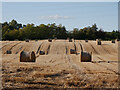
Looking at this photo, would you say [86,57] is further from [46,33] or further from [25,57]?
[46,33]

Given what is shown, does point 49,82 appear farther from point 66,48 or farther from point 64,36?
point 64,36

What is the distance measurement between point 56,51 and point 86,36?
4939 cm

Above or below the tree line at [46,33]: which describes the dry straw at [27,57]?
below

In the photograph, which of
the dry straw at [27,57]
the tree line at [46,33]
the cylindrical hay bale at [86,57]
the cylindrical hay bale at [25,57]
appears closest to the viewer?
the cylindrical hay bale at [25,57]

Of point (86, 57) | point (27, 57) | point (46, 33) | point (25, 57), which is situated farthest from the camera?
point (46, 33)

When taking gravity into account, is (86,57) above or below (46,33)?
below

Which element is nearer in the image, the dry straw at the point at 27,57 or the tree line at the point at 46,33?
the dry straw at the point at 27,57

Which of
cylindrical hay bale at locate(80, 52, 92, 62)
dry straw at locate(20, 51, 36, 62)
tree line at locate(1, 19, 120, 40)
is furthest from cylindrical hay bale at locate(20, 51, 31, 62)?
tree line at locate(1, 19, 120, 40)

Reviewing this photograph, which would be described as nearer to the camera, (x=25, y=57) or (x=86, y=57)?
(x=25, y=57)

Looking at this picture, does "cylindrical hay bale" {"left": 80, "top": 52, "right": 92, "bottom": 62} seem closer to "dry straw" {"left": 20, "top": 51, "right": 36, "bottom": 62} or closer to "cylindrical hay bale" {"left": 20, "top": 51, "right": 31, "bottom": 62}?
"dry straw" {"left": 20, "top": 51, "right": 36, "bottom": 62}

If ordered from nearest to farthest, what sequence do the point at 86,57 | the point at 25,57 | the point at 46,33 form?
the point at 25,57 → the point at 86,57 → the point at 46,33

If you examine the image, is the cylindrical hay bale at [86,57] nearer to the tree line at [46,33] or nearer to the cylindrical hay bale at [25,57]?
the cylindrical hay bale at [25,57]

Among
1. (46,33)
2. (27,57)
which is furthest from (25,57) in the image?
(46,33)

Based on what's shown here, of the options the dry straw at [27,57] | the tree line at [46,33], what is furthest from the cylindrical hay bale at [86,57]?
the tree line at [46,33]
